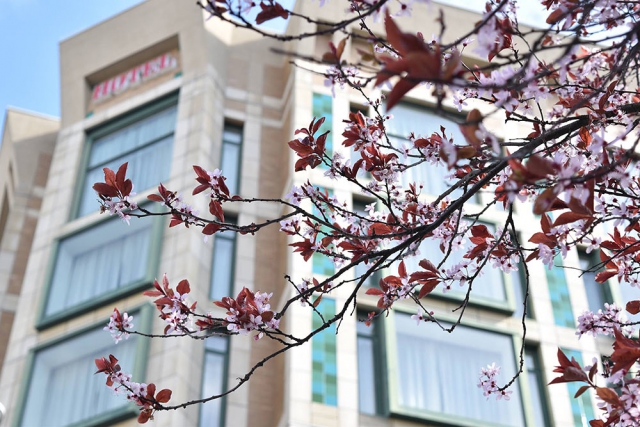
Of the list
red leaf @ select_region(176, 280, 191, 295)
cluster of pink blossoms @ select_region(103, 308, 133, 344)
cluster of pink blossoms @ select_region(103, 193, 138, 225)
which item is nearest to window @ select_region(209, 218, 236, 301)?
cluster of pink blossoms @ select_region(103, 308, 133, 344)

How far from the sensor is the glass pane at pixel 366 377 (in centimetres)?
1634

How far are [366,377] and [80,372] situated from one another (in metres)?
5.77

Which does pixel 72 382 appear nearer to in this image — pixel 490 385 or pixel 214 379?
pixel 214 379

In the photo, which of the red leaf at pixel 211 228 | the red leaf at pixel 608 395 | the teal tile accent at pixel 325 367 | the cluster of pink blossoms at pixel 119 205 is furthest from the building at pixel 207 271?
the red leaf at pixel 608 395

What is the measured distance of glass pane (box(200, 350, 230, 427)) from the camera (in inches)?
666

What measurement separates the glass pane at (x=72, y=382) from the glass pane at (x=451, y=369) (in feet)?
17.0

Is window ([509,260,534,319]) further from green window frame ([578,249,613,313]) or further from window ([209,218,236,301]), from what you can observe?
window ([209,218,236,301])

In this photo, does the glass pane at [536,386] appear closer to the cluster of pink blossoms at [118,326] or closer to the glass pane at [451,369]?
the glass pane at [451,369]

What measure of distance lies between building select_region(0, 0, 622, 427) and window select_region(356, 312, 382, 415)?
0.09 feet

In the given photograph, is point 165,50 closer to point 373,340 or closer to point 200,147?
point 200,147

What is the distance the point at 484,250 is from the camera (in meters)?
6.32

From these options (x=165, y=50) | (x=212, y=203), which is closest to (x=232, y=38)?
(x=165, y=50)

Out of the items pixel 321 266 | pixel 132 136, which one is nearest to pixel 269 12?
pixel 321 266

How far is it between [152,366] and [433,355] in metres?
5.34
